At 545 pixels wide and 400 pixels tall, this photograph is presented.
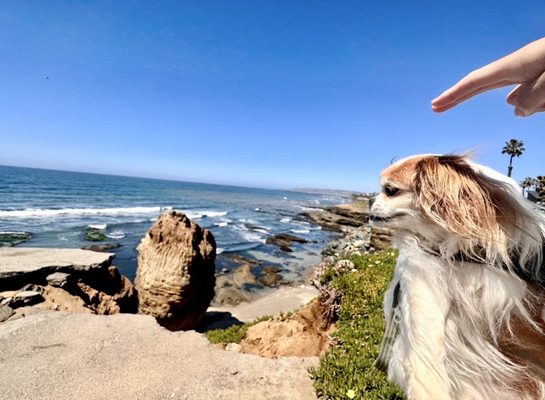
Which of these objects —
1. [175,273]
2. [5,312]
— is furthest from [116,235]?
[5,312]

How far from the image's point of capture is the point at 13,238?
87.5 ft

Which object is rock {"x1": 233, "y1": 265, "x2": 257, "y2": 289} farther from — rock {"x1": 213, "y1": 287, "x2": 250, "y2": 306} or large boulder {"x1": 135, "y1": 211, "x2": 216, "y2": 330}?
large boulder {"x1": 135, "y1": 211, "x2": 216, "y2": 330}

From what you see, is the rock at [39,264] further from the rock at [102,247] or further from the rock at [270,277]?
the rock at [102,247]

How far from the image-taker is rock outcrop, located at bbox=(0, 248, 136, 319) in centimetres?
686

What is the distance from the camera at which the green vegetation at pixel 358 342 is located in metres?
3.71

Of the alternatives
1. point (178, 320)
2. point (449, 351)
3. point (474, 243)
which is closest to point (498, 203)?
point (474, 243)

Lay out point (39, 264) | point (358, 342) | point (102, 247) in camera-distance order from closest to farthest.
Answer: point (358, 342) < point (39, 264) < point (102, 247)

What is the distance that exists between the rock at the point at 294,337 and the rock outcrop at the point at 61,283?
3875 millimetres

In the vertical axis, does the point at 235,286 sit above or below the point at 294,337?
below

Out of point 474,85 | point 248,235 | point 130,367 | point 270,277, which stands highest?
point 474,85

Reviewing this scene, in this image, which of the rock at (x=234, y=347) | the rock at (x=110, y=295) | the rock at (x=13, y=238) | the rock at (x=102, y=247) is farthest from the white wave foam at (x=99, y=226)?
the rock at (x=234, y=347)

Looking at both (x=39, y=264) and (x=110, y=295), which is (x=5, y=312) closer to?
(x=39, y=264)

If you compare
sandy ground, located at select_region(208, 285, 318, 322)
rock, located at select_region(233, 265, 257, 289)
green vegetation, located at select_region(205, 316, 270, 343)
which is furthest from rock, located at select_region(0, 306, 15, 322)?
rock, located at select_region(233, 265, 257, 289)

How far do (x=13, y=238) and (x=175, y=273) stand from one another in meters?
25.4
